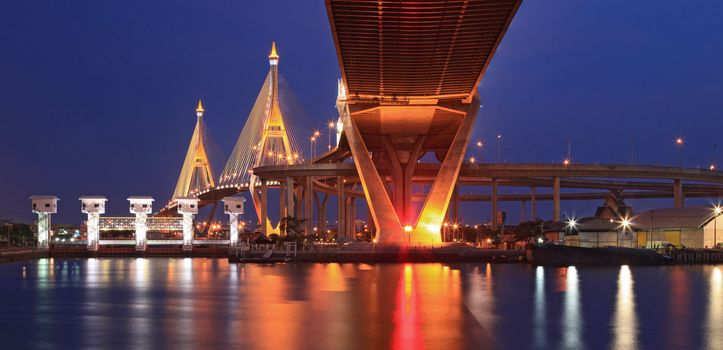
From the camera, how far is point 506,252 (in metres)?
69.6

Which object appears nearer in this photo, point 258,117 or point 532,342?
point 532,342

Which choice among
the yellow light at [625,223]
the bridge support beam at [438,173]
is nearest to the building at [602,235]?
the yellow light at [625,223]

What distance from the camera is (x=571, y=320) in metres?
26.5

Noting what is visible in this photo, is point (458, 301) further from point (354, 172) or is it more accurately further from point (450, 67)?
point (354, 172)

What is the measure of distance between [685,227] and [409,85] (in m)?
31.8

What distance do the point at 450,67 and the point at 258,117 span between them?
143ft

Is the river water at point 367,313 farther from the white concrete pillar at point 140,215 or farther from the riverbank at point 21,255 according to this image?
the white concrete pillar at point 140,215

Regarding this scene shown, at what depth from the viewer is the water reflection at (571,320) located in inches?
873

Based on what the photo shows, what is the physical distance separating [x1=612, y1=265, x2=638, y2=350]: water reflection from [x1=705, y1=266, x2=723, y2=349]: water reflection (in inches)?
72.2

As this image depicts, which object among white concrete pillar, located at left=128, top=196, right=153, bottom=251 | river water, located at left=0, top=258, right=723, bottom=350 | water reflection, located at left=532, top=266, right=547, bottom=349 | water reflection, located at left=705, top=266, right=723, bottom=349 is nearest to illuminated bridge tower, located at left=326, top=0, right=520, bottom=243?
river water, located at left=0, top=258, right=723, bottom=350

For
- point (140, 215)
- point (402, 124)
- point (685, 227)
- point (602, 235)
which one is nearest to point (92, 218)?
point (140, 215)

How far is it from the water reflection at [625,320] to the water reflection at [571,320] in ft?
3.07

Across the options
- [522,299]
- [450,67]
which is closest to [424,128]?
[450,67]

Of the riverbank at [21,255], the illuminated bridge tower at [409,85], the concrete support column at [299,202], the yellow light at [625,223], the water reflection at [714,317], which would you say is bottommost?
the riverbank at [21,255]
